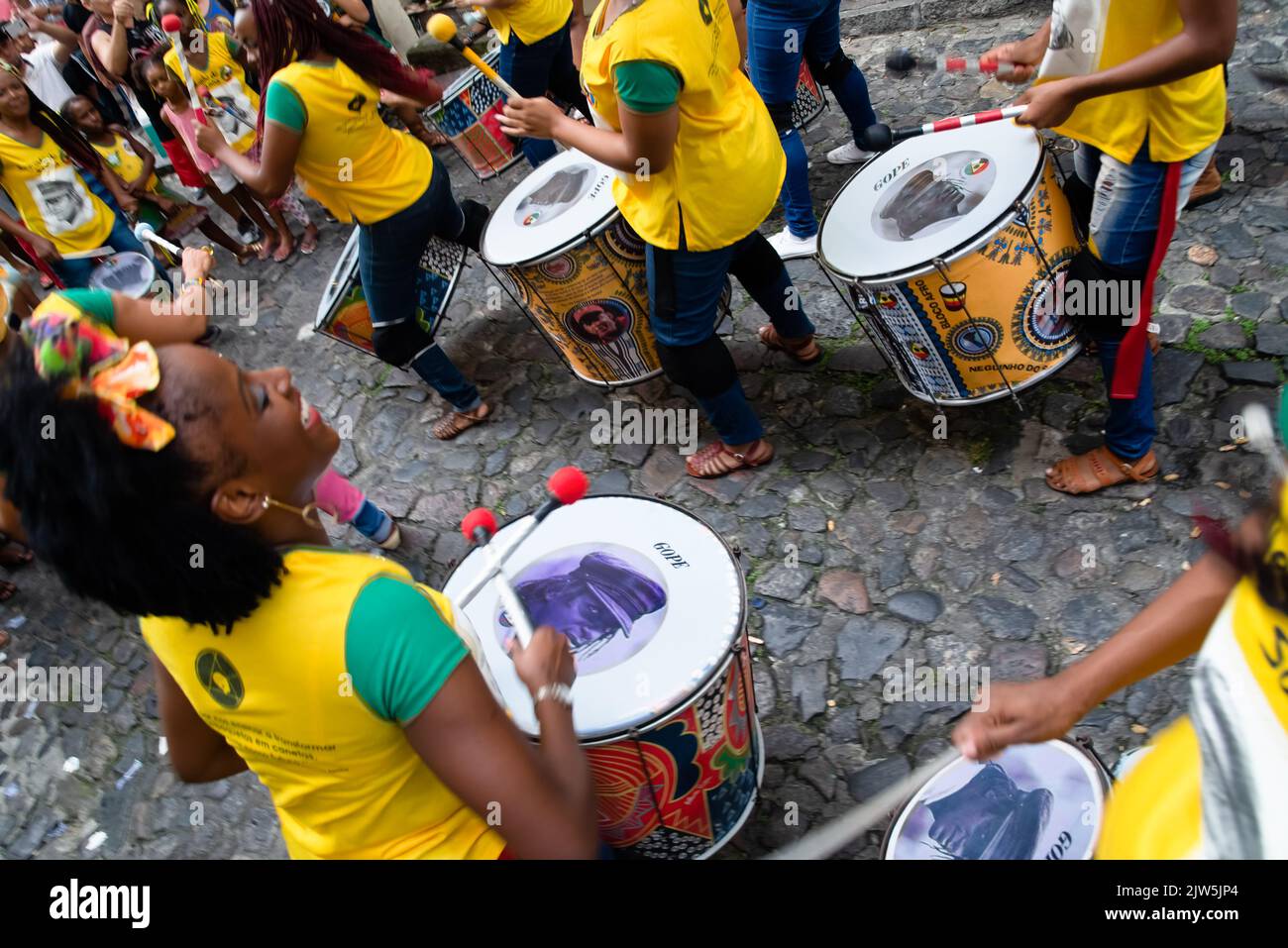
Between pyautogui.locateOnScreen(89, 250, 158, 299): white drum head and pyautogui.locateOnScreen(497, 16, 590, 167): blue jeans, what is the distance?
2189 millimetres

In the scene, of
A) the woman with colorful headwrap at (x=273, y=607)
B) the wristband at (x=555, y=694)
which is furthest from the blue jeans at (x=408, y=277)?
the wristband at (x=555, y=694)

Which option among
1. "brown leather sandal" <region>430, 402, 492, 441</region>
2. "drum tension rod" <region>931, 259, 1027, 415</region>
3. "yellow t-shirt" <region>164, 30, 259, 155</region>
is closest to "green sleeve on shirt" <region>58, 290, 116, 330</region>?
"drum tension rod" <region>931, 259, 1027, 415</region>

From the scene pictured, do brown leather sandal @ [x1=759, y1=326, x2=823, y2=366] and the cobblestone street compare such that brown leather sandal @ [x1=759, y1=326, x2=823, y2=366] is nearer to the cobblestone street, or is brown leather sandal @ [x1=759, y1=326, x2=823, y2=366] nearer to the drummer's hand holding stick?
the cobblestone street

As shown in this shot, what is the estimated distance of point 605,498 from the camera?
2.41 meters

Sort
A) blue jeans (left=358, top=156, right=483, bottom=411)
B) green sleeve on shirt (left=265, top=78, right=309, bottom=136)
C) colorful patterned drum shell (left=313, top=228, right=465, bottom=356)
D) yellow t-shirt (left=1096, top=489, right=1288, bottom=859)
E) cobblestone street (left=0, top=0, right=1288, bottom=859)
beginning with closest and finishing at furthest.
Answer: yellow t-shirt (left=1096, top=489, right=1288, bottom=859) → cobblestone street (left=0, top=0, right=1288, bottom=859) → green sleeve on shirt (left=265, top=78, right=309, bottom=136) → blue jeans (left=358, top=156, right=483, bottom=411) → colorful patterned drum shell (left=313, top=228, right=465, bottom=356)

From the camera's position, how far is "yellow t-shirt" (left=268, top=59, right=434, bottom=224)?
3.34 m

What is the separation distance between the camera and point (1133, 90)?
2332 millimetres

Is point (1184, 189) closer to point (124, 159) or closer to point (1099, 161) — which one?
point (1099, 161)

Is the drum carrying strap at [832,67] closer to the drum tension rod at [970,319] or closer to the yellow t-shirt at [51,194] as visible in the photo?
the drum tension rod at [970,319]

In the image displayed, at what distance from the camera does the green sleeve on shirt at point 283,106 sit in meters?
3.27

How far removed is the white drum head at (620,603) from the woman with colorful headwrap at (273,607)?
330mm

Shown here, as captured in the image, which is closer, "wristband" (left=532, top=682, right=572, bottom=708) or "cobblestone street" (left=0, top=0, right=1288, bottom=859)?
"wristband" (left=532, top=682, right=572, bottom=708)

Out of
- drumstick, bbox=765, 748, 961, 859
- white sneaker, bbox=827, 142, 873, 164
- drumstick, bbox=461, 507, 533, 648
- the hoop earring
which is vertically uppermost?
the hoop earring

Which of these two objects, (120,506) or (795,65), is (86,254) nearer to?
(795,65)
